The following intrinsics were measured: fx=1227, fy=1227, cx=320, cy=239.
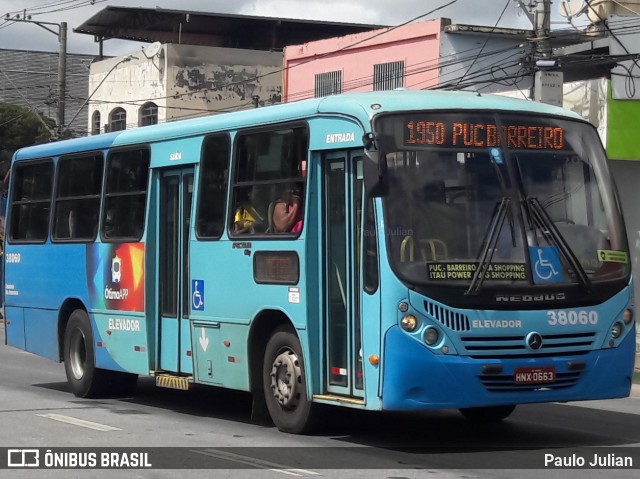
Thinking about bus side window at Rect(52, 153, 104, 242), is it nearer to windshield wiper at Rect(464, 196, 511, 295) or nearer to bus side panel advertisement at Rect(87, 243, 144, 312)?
bus side panel advertisement at Rect(87, 243, 144, 312)

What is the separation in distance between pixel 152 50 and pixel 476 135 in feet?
112

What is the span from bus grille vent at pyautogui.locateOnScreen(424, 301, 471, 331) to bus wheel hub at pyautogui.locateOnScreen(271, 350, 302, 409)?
174cm

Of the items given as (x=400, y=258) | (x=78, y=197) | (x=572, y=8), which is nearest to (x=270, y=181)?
(x=400, y=258)

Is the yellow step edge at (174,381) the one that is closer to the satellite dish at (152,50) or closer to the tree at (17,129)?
the satellite dish at (152,50)

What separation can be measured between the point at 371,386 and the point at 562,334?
Result: 165 cm

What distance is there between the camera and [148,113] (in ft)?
145

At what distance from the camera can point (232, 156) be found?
40.4 feet

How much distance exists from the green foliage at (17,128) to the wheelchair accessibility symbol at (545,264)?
1909 inches

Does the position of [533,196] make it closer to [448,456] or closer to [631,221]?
[448,456]

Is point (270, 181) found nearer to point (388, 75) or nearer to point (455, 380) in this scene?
point (455, 380)

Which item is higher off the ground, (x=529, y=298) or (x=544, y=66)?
(x=544, y=66)

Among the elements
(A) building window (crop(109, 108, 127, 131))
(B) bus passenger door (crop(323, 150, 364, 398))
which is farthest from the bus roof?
(A) building window (crop(109, 108, 127, 131))

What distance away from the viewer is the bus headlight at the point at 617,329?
10.4 meters

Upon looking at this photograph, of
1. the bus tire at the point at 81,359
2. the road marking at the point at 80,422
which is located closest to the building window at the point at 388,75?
the bus tire at the point at 81,359
